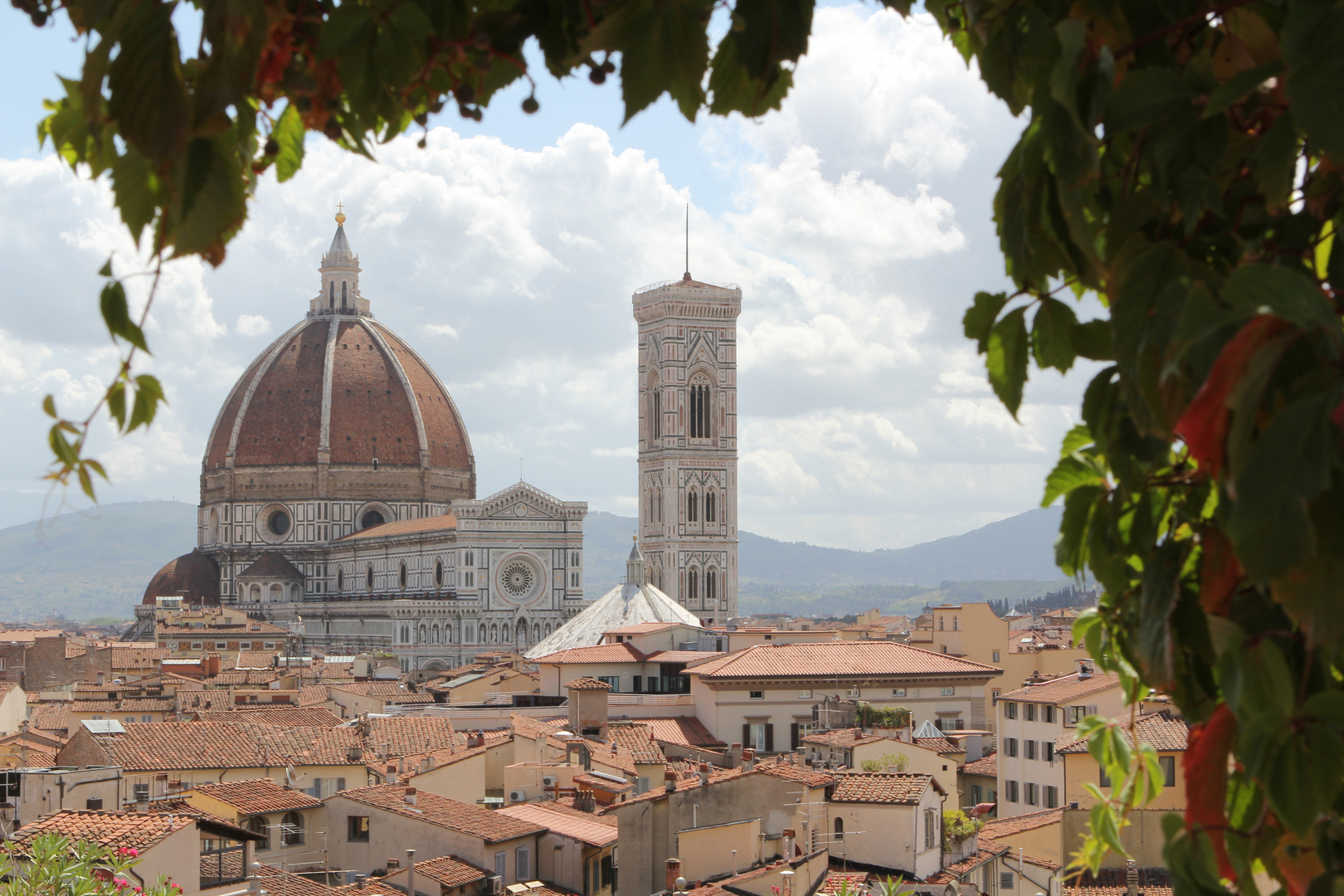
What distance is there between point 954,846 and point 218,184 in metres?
19.9

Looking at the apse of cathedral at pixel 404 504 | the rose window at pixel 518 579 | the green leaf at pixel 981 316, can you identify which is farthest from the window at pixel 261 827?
the rose window at pixel 518 579

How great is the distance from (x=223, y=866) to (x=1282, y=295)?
1491 centimetres

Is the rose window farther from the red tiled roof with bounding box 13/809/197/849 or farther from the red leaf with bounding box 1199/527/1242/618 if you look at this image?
the red leaf with bounding box 1199/527/1242/618

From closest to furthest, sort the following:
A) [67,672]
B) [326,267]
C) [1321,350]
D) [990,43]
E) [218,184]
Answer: [1321,350]
[218,184]
[990,43]
[67,672]
[326,267]

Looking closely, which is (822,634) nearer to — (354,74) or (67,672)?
(67,672)

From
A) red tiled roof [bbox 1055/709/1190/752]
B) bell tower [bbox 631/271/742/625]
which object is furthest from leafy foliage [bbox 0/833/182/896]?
bell tower [bbox 631/271/742/625]

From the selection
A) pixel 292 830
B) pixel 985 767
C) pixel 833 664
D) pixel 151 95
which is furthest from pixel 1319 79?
pixel 833 664

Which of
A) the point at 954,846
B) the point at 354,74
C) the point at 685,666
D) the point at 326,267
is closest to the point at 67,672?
the point at 685,666

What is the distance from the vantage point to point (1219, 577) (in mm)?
1624

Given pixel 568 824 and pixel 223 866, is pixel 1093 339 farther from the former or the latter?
pixel 568 824

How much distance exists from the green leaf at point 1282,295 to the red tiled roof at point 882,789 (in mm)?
17095

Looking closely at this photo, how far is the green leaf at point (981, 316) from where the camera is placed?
6.77 feet

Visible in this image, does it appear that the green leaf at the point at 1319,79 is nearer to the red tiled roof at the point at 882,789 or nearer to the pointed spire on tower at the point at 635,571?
the red tiled roof at the point at 882,789

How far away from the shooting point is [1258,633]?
5.16ft
